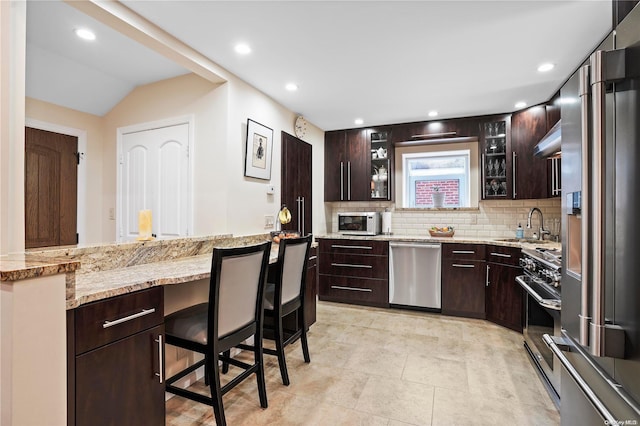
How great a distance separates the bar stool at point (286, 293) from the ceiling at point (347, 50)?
59.2 inches

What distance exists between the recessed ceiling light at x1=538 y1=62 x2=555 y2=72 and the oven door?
182 centimetres

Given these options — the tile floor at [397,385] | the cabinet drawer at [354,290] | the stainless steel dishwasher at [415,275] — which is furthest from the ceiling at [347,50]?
the tile floor at [397,385]

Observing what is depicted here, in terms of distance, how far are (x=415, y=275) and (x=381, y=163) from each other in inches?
66.1

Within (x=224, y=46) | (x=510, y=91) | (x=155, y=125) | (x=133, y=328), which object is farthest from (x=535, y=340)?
(x=155, y=125)

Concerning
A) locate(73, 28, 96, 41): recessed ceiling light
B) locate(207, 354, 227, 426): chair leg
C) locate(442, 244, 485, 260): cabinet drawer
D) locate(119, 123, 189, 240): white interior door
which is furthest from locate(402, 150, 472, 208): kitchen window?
locate(73, 28, 96, 41): recessed ceiling light

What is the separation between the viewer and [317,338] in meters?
3.06

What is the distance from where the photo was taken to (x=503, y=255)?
3385 mm

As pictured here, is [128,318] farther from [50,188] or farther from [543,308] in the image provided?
[50,188]

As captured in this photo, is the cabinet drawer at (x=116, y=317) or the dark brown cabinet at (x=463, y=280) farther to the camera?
the dark brown cabinet at (x=463, y=280)

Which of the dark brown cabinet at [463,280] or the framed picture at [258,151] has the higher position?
the framed picture at [258,151]

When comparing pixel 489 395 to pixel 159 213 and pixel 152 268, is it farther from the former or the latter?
pixel 159 213

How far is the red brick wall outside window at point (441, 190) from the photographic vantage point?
4449 millimetres

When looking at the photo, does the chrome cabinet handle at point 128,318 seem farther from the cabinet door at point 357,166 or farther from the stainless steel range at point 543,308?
the cabinet door at point 357,166

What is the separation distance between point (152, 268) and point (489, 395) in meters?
2.34
